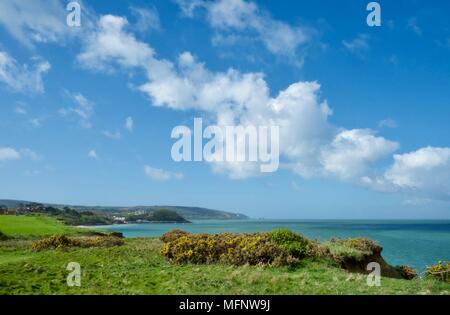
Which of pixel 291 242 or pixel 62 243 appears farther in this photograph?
pixel 62 243

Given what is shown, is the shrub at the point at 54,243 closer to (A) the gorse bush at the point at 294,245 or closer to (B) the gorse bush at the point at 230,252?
(B) the gorse bush at the point at 230,252

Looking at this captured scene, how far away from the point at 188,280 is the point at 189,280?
40 millimetres

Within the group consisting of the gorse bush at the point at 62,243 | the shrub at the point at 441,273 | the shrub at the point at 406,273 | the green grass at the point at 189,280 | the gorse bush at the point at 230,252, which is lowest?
the shrub at the point at 406,273

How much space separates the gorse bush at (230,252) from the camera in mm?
20750

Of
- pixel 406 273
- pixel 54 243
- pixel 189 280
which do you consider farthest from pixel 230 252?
pixel 406 273

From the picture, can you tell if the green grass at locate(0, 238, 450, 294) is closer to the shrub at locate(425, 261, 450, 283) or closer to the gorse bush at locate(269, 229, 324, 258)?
the gorse bush at locate(269, 229, 324, 258)

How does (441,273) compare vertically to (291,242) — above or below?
below

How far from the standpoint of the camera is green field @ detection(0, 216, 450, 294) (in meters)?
14.7

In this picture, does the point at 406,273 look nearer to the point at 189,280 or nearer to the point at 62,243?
the point at 189,280

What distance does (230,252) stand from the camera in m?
21.9

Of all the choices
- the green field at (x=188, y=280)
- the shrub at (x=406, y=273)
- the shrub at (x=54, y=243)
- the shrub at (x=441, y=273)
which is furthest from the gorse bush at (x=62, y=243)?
the shrub at (x=441, y=273)

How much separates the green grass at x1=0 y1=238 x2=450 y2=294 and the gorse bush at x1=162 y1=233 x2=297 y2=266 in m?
0.83
